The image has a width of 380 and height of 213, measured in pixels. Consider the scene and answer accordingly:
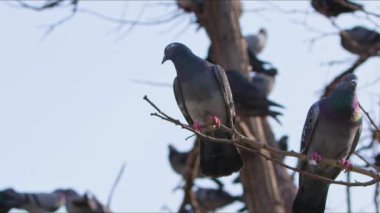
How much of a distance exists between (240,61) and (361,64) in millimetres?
1380

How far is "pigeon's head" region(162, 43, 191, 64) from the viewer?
6.30m

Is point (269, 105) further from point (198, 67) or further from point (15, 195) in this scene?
point (198, 67)

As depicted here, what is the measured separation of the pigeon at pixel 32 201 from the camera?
11039mm

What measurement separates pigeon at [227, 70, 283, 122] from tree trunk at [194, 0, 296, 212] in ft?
0.35

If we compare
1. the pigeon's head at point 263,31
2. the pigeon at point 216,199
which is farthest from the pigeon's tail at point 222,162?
the pigeon's head at point 263,31

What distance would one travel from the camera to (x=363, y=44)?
11.5m

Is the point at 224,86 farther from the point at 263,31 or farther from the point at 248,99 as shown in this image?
the point at 263,31

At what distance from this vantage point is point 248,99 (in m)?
10.1

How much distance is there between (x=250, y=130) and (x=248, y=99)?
0.44m

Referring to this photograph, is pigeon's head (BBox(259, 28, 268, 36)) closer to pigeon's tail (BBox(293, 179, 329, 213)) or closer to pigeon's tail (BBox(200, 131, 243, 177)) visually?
pigeon's tail (BBox(200, 131, 243, 177))

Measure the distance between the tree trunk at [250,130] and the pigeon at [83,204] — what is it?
236 centimetres

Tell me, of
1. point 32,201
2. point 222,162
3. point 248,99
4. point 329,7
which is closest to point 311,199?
point 222,162

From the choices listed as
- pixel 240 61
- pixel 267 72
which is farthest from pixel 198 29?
pixel 267 72

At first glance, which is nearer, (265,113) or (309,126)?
(309,126)
